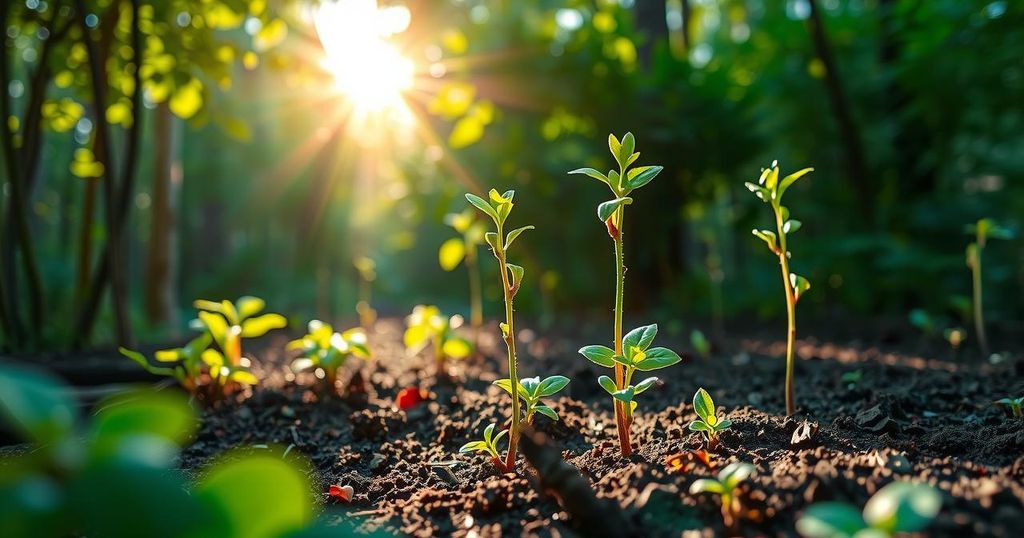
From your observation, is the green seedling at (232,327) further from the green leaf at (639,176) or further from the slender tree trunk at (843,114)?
the slender tree trunk at (843,114)

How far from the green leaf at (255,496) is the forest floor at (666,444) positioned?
539 mm

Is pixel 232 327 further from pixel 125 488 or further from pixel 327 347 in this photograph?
pixel 125 488

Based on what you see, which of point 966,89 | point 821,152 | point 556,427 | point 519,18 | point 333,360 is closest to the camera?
point 556,427

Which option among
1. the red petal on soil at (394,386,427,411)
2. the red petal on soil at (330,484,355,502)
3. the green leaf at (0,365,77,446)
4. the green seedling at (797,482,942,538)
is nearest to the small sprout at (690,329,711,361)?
the red petal on soil at (394,386,427,411)

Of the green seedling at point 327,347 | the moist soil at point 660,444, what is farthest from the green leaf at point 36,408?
the green seedling at point 327,347

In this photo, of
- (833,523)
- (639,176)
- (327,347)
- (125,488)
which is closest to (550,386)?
(639,176)

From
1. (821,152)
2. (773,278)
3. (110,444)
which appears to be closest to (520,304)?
(773,278)

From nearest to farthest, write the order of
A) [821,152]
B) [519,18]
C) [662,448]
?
[662,448] → [519,18] → [821,152]

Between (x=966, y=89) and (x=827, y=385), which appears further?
(x=966, y=89)

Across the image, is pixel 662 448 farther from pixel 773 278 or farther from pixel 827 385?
pixel 773 278

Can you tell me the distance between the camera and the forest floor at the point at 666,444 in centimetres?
110

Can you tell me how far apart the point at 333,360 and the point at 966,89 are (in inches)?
185

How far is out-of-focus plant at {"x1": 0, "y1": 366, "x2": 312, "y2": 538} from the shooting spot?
0.62 metres

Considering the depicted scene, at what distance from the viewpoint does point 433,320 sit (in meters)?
2.65
